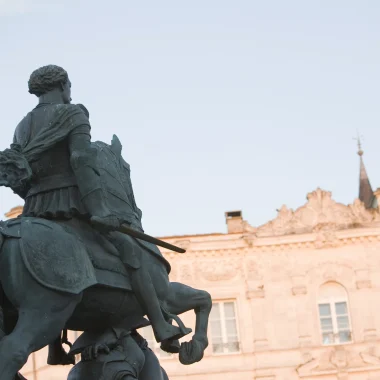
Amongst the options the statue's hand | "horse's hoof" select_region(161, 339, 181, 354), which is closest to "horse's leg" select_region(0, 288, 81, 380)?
the statue's hand

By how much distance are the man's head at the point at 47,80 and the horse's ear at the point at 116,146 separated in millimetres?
575

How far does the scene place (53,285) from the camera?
19.4 feet

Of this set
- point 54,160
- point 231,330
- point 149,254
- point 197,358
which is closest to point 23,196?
point 54,160

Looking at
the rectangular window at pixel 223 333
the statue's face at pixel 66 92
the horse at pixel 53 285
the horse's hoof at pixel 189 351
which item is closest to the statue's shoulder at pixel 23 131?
the statue's face at pixel 66 92

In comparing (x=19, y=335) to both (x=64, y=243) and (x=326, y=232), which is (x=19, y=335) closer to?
(x=64, y=243)

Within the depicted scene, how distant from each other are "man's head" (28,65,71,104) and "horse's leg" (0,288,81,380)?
1.54 m

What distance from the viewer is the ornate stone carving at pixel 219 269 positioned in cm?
3534

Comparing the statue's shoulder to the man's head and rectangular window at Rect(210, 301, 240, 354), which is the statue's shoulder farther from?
rectangular window at Rect(210, 301, 240, 354)

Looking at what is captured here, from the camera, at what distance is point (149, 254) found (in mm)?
6676

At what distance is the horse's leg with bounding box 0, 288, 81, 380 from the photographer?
569cm

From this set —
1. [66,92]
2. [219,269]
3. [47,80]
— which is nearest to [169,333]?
[66,92]

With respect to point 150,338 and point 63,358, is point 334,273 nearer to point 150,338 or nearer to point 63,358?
point 150,338

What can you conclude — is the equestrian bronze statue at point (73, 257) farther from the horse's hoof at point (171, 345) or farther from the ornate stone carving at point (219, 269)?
the ornate stone carving at point (219, 269)

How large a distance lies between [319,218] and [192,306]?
29.0m
